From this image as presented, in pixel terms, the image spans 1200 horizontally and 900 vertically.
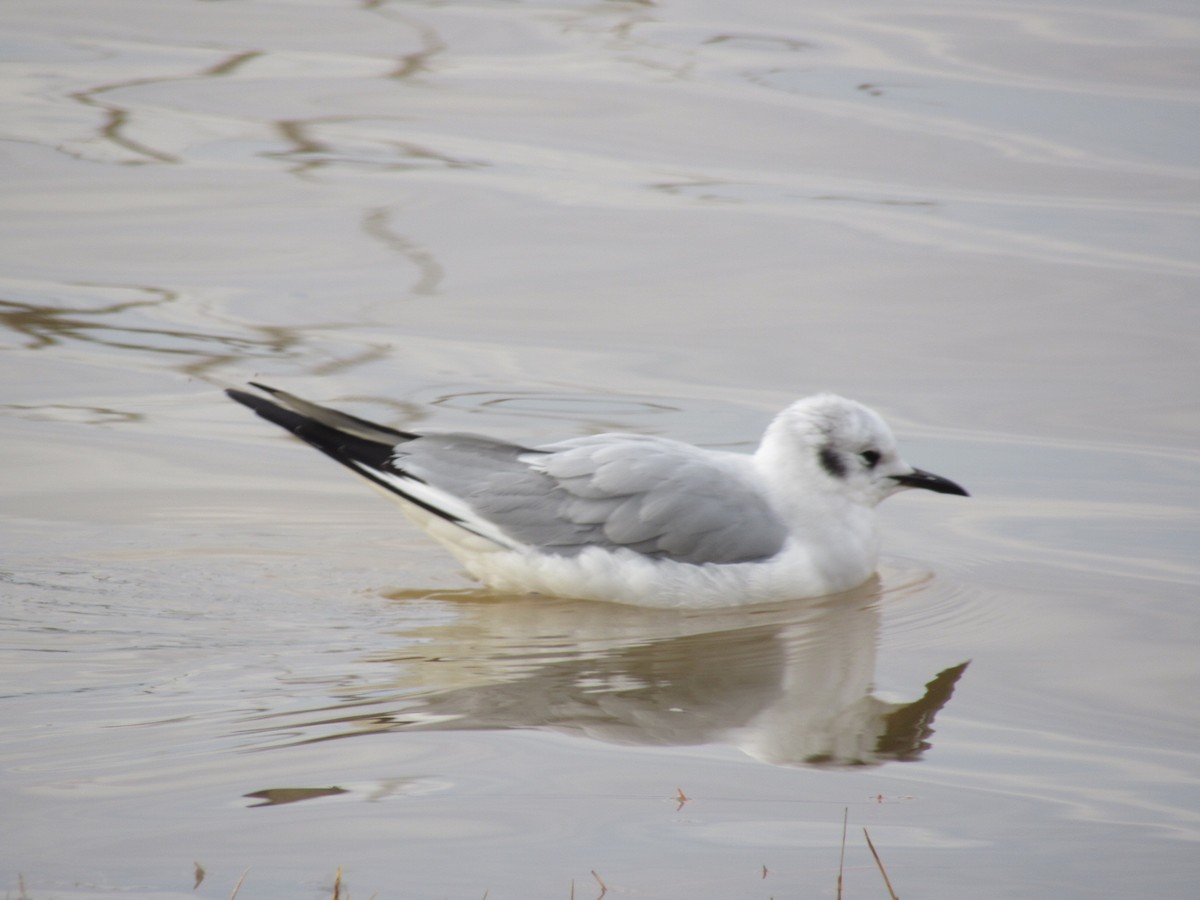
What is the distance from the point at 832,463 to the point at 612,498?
910 millimetres

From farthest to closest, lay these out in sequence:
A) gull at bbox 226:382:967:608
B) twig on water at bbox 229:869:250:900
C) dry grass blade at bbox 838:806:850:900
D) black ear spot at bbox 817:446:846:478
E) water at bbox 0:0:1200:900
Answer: black ear spot at bbox 817:446:846:478 < gull at bbox 226:382:967:608 < water at bbox 0:0:1200:900 < dry grass blade at bbox 838:806:850:900 < twig on water at bbox 229:869:250:900

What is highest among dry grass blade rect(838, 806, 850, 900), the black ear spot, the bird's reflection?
the black ear spot

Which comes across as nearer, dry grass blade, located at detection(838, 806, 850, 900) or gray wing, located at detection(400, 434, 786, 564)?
dry grass blade, located at detection(838, 806, 850, 900)

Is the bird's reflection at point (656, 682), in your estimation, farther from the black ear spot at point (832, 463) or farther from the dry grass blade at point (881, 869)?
the dry grass blade at point (881, 869)

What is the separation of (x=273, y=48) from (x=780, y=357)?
6.76 metres

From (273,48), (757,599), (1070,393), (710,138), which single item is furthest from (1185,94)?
(757,599)

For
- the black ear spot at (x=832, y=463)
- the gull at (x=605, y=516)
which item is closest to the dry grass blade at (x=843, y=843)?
the gull at (x=605, y=516)

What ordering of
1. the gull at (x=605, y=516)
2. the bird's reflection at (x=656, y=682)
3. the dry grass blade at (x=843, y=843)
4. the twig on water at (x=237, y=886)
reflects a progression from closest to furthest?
1. the twig on water at (x=237, y=886)
2. the dry grass blade at (x=843, y=843)
3. the bird's reflection at (x=656, y=682)
4. the gull at (x=605, y=516)

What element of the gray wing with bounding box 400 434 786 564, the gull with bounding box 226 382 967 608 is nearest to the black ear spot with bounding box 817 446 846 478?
the gull with bounding box 226 382 967 608

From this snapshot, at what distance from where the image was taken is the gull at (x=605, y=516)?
6234mm

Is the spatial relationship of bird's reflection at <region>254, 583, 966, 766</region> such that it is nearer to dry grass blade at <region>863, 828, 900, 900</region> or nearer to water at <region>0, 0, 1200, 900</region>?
water at <region>0, 0, 1200, 900</region>

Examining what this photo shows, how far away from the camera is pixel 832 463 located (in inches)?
261

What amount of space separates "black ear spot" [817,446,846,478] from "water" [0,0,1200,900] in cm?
46

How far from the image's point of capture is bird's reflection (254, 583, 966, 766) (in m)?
4.93
